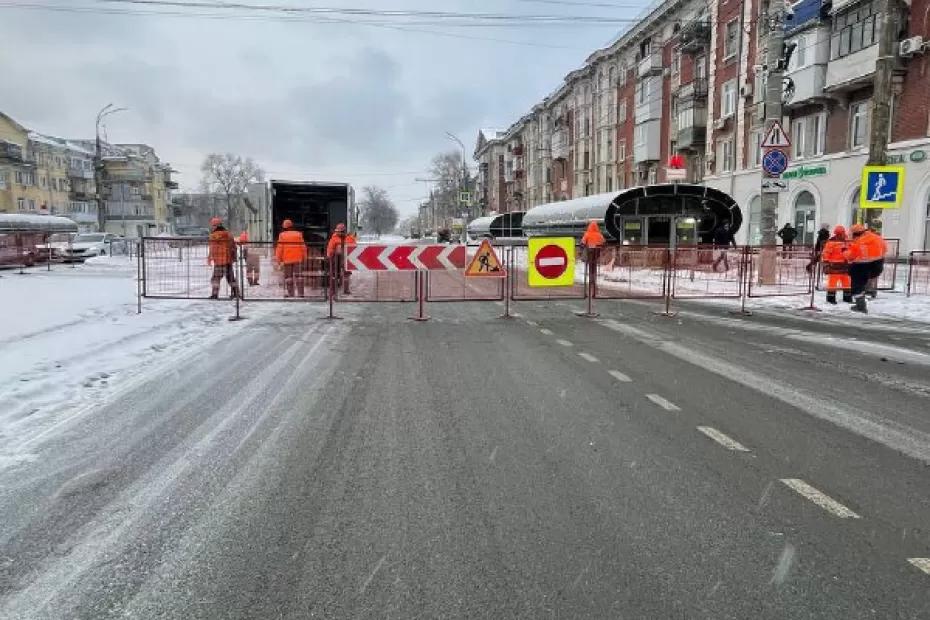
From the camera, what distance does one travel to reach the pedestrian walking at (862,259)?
13844 mm

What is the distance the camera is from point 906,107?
24.9 m

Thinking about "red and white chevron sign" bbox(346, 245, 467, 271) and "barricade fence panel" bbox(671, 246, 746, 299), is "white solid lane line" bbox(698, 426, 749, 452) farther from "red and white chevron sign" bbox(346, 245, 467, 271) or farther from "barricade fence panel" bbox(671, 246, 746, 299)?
"barricade fence panel" bbox(671, 246, 746, 299)

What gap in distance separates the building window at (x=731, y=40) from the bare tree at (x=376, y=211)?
315 feet

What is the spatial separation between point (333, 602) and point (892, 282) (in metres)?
18.6

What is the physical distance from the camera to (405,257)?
1270cm

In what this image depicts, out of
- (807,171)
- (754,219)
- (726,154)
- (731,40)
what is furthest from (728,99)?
(807,171)

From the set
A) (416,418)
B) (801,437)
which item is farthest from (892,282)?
(416,418)

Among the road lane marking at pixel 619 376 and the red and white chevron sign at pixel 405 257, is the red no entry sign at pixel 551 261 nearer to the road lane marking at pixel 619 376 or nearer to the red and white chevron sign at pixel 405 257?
the red and white chevron sign at pixel 405 257

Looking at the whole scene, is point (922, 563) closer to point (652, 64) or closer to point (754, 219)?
point (754, 219)

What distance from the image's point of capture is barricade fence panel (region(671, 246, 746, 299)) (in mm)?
14859

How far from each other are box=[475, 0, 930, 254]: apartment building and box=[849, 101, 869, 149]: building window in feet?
0.16

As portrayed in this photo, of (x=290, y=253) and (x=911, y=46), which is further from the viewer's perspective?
(x=911, y=46)

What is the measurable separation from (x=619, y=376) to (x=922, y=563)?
438cm

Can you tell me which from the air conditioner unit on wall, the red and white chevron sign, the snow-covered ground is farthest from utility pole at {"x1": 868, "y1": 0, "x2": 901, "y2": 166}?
the snow-covered ground
